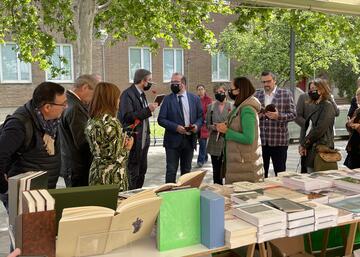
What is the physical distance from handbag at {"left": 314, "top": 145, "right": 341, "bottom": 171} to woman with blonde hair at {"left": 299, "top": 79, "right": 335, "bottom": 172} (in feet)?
0.20

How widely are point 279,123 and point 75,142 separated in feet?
8.19

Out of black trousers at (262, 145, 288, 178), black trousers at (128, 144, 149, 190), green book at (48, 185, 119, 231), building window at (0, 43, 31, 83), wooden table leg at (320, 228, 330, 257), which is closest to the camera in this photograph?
green book at (48, 185, 119, 231)

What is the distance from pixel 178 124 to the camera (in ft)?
17.3

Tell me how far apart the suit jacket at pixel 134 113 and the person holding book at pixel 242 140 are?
4.24 ft

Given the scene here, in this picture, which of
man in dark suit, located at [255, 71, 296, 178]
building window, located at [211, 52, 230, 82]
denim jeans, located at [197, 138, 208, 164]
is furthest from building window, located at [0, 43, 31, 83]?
man in dark suit, located at [255, 71, 296, 178]

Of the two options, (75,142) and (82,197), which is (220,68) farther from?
(82,197)

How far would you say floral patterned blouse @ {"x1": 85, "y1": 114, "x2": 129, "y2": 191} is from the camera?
300 cm

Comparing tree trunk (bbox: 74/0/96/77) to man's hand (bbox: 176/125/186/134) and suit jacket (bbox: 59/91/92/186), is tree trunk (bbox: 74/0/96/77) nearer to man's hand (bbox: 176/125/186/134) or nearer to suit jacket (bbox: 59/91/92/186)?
man's hand (bbox: 176/125/186/134)

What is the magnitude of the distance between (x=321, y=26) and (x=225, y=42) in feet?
34.7

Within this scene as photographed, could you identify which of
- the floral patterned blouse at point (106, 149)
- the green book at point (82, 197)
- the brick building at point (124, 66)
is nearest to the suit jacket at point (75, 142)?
the floral patterned blouse at point (106, 149)

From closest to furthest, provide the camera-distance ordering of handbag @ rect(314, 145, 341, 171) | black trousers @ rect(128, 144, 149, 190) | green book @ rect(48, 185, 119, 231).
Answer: green book @ rect(48, 185, 119, 231) < handbag @ rect(314, 145, 341, 171) < black trousers @ rect(128, 144, 149, 190)

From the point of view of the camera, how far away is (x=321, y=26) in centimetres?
742

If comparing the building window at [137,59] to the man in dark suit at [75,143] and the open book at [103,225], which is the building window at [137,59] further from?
the open book at [103,225]

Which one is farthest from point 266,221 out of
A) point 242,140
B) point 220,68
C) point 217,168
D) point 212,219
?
point 220,68
